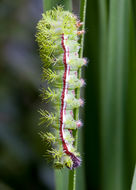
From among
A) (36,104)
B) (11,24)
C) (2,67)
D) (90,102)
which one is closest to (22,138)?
(36,104)

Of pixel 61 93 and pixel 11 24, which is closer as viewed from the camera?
pixel 61 93

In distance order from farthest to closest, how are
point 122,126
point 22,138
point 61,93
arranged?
point 22,138 < point 122,126 < point 61,93

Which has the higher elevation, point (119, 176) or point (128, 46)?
point (128, 46)

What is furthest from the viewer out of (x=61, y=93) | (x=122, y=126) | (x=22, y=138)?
(x=22, y=138)

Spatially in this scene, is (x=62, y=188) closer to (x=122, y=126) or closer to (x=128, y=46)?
(x=122, y=126)

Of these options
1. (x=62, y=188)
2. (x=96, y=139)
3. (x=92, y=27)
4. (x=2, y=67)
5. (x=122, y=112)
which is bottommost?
(x=62, y=188)

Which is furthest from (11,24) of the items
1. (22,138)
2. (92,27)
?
(92,27)
